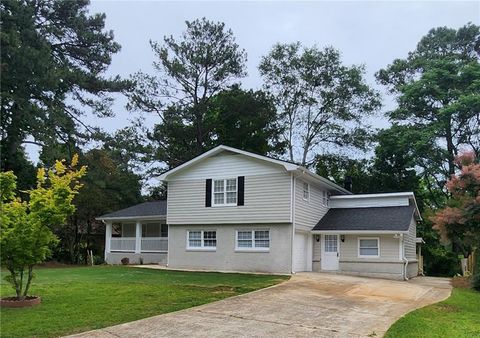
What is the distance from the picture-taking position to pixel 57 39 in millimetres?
32562

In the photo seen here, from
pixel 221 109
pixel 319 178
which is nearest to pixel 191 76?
pixel 221 109

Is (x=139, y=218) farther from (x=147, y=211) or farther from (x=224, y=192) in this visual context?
(x=224, y=192)

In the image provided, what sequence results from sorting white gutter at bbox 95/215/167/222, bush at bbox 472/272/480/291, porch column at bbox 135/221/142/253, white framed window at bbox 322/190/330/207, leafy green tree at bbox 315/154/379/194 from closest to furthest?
bush at bbox 472/272/480/291, white framed window at bbox 322/190/330/207, white gutter at bbox 95/215/167/222, porch column at bbox 135/221/142/253, leafy green tree at bbox 315/154/379/194

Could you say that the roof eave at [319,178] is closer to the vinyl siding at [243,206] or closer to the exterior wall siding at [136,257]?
the vinyl siding at [243,206]

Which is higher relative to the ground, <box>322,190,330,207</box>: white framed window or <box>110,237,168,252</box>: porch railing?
<box>322,190,330,207</box>: white framed window

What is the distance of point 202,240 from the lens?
25.5 m

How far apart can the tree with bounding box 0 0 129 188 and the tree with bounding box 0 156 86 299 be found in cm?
1645

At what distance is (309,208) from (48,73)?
16.3 meters

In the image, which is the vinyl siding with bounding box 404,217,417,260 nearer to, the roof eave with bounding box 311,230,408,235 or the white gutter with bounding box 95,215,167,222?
the roof eave with bounding box 311,230,408,235

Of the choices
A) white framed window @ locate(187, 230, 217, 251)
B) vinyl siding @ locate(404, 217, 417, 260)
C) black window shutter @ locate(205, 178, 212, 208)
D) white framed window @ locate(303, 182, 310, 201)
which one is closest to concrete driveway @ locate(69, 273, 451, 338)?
white framed window @ locate(303, 182, 310, 201)

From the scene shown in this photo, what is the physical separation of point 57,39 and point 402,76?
1070 inches

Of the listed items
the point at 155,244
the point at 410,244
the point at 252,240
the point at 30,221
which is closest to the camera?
the point at 30,221

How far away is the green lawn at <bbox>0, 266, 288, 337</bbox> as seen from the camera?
9734 millimetres

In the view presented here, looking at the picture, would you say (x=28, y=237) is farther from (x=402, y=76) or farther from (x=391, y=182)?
(x=402, y=76)
